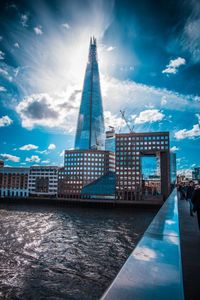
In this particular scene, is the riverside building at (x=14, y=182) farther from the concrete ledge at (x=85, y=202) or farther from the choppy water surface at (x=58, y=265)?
the choppy water surface at (x=58, y=265)

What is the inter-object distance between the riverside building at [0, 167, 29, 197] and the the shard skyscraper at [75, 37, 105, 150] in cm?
4254

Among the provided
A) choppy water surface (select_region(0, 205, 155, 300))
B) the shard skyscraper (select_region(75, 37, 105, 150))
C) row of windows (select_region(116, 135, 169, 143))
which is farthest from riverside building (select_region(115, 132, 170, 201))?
choppy water surface (select_region(0, 205, 155, 300))

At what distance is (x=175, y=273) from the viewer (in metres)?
1.80

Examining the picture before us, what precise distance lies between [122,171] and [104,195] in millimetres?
17162

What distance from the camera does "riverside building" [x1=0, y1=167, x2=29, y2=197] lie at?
11275cm

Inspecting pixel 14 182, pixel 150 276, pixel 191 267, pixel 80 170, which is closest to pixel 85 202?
pixel 80 170

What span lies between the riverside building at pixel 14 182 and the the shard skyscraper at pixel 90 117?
42.5m

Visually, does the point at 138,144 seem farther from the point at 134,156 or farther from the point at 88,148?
the point at 88,148

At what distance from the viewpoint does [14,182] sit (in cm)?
11525

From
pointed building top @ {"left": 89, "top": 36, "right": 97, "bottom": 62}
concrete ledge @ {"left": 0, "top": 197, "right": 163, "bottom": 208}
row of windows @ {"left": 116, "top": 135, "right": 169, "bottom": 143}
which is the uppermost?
pointed building top @ {"left": 89, "top": 36, "right": 97, "bottom": 62}

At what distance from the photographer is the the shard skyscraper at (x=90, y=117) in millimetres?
134375

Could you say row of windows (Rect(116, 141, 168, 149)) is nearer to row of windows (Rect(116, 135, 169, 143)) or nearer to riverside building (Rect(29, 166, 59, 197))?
row of windows (Rect(116, 135, 169, 143))

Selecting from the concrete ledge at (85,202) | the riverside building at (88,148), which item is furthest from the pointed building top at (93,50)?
the concrete ledge at (85,202)

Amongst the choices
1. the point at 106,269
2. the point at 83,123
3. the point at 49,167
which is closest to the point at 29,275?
the point at 106,269
